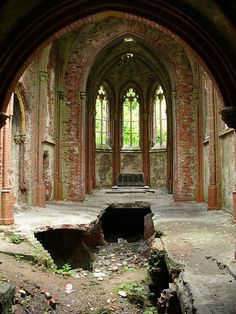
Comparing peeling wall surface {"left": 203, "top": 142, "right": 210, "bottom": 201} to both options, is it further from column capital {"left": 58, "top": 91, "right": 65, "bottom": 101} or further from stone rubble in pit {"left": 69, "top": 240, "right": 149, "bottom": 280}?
column capital {"left": 58, "top": 91, "right": 65, "bottom": 101}

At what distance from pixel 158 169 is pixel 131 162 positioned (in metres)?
2.05

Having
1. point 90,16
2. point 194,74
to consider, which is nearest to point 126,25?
point 194,74

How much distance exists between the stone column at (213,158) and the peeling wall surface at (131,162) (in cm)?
1204

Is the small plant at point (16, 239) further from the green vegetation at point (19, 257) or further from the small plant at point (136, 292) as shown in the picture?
the small plant at point (136, 292)

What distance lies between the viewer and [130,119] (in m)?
25.6

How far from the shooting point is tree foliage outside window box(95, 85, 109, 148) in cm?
2467

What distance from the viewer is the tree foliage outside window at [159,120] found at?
2460 cm

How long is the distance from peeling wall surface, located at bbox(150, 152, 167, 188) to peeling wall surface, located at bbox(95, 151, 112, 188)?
2992 millimetres

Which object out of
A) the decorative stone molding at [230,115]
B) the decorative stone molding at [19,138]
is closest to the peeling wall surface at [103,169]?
the decorative stone molding at [19,138]

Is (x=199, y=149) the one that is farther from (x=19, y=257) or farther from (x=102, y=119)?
(x=19, y=257)

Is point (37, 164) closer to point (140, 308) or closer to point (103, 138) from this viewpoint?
point (140, 308)

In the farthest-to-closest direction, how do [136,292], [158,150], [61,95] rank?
[158,150], [61,95], [136,292]

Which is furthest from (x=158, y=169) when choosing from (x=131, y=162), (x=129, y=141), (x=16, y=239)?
(x=16, y=239)

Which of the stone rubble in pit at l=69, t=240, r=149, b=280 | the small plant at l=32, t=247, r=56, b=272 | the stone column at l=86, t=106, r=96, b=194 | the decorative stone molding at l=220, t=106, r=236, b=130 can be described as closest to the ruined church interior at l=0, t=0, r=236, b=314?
the decorative stone molding at l=220, t=106, r=236, b=130
